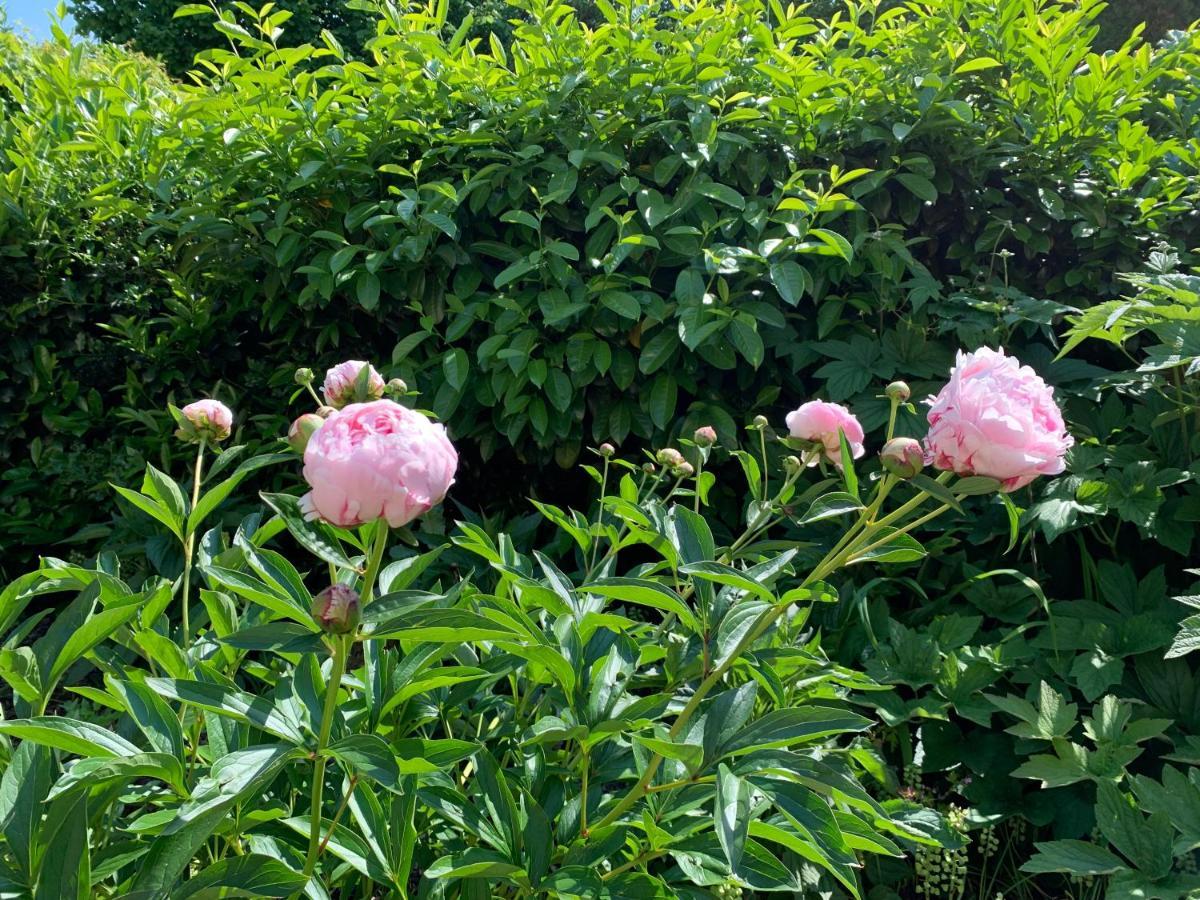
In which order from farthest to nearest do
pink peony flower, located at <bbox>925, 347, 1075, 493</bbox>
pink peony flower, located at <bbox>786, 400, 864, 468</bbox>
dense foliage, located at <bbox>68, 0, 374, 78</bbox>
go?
1. dense foliage, located at <bbox>68, 0, 374, 78</bbox>
2. pink peony flower, located at <bbox>786, 400, 864, 468</bbox>
3. pink peony flower, located at <bbox>925, 347, 1075, 493</bbox>

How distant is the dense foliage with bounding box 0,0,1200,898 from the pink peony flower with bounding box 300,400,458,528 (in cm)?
135

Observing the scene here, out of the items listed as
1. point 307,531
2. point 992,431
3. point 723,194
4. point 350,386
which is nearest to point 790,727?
point 992,431

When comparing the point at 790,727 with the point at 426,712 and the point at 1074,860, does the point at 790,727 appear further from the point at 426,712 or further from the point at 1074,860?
the point at 1074,860

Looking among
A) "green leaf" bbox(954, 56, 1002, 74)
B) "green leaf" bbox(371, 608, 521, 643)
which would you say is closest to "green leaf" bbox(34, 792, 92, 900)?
"green leaf" bbox(371, 608, 521, 643)

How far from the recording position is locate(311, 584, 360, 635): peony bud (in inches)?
33.4

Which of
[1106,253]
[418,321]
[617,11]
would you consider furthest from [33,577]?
[1106,253]

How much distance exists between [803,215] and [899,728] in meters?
1.26

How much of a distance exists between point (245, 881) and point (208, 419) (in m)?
0.70

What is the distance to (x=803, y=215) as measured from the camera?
2227 mm

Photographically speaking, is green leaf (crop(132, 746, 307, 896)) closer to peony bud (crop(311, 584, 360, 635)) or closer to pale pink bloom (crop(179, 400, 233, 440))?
peony bud (crop(311, 584, 360, 635))

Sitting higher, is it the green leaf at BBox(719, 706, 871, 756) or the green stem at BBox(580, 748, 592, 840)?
the green leaf at BBox(719, 706, 871, 756)

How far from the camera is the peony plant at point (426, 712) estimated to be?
91cm

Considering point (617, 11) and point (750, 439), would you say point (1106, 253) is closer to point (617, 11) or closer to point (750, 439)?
point (750, 439)

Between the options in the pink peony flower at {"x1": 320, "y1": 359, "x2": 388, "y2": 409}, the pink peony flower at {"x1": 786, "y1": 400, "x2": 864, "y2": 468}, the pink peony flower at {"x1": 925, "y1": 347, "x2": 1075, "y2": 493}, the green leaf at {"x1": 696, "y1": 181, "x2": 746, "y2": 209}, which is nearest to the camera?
the pink peony flower at {"x1": 925, "y1": 347, "x2": 1075, "y2": 493}
